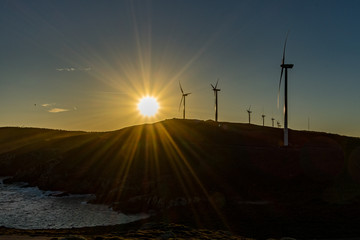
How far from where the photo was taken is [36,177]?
98812mm

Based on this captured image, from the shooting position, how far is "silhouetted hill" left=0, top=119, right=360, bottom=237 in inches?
1809

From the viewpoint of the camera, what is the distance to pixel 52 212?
193 ft

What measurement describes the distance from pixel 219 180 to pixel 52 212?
3484 centimetres

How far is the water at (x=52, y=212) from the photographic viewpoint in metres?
49.7

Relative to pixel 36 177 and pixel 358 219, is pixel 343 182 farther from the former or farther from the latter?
pixel 36 177

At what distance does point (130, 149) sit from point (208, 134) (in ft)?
114

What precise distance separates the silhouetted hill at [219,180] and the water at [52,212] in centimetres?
409

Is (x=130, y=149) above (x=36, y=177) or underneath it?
above

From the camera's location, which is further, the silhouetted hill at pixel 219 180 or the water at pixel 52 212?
the water at pixel 52 212

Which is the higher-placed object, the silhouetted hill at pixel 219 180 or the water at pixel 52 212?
the silhouetted hill at pixel 219 180

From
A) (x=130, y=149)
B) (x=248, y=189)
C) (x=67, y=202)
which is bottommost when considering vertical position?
(x=67, y=202)

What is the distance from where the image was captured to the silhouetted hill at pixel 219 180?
4595 cm

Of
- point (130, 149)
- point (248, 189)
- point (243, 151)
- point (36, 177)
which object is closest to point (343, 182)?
point (248, 189)

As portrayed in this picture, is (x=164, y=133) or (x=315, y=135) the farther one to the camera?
(x=315, y=135)
